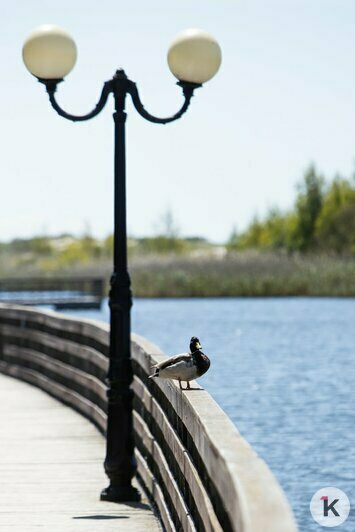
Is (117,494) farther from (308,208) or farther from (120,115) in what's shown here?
(308,208)

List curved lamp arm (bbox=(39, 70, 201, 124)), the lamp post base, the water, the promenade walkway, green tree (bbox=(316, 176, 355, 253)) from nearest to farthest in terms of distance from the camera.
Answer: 1. the promenade walkway
2. the lamp post base
3. curved lamp arm (bbox=(39, 70, 201, 124))
4. the water
5. green tree (bbox=(316, 176, 355, 253))

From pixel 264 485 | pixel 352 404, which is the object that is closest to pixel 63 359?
pixel 352 404

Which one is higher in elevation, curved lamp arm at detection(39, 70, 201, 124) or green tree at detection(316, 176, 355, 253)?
curved lamp arm at detection(39, 70, 201, 124)

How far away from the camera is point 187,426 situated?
25.6 feet

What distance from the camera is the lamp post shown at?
1045 centimetres

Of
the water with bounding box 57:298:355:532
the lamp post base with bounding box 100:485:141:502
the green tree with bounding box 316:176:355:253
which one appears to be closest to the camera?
the lamp post base with bounding box 100:485:141:502

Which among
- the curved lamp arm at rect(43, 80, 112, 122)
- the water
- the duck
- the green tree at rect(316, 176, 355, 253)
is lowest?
the water

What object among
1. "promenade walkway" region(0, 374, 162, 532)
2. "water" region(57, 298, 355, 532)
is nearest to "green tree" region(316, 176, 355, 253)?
"water" region(57, 298, 355, 532)

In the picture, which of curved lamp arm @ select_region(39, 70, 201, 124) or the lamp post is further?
curved lamp arm @ select_region(39, 70, 201, 124)

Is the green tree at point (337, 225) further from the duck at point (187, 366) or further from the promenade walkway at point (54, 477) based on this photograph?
the duck at point (187, 366)

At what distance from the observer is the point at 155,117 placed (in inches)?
426

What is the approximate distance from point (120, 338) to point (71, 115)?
185 centimetres

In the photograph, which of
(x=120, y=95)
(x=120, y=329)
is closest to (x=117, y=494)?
(x=120, y=329)

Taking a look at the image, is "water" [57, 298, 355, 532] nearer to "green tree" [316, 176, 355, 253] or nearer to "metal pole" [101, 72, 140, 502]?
"metal pole" [101, 72, 140, 502]
